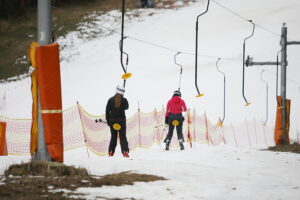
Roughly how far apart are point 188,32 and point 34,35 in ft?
45.4

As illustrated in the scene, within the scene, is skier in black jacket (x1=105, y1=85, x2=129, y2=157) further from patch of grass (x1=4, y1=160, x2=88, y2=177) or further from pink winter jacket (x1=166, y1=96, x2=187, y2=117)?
patch of grass (x1=4, y1=160, x2=88, y2=177)

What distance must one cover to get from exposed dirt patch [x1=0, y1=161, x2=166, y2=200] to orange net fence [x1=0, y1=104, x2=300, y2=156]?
20.3ft

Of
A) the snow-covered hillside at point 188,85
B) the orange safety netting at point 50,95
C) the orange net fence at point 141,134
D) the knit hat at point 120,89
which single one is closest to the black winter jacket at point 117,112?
the knit hat at point 120,89

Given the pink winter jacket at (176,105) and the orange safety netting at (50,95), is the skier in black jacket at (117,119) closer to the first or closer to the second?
the pink winter jacket at (176,105)

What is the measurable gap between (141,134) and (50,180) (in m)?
13.2

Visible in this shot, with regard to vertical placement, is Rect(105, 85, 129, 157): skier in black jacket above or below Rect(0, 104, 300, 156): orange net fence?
above

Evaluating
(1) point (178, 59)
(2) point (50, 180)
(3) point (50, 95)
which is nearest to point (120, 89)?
(3) point (50, 95)

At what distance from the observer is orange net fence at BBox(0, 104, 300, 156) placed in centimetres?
1848

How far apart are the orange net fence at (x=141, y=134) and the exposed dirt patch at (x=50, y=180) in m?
6.19

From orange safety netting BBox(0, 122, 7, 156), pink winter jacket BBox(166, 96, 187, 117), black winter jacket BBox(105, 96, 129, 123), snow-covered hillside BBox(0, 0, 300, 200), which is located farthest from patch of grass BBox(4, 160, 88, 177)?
pink winter jacket BBox(166, 96, 187, 117)

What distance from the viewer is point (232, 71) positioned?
37562 mm

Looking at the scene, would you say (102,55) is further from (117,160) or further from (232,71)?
(117,160)

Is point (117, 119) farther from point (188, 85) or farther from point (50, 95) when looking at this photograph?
point (188, 85)

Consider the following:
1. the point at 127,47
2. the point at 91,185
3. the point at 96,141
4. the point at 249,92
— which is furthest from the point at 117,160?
the point at 127,47
